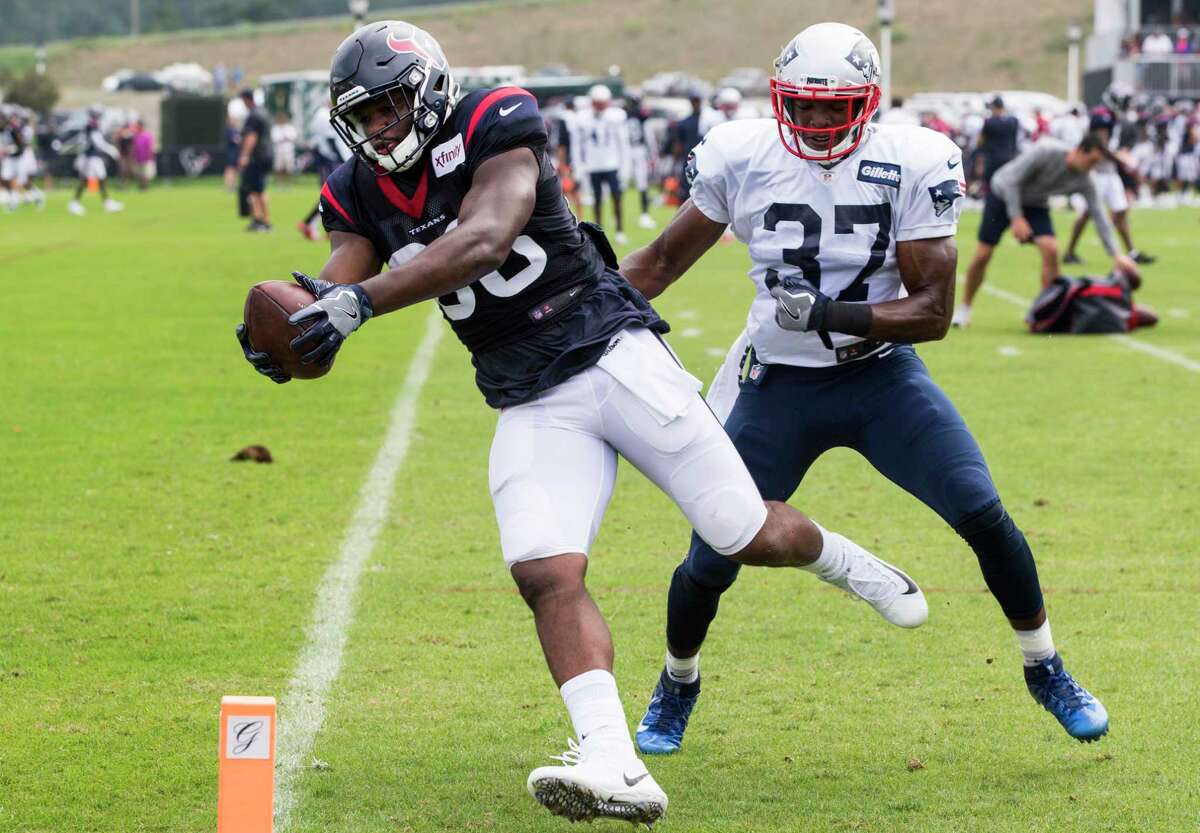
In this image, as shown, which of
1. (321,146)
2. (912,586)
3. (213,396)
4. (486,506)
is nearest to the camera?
(912,586)

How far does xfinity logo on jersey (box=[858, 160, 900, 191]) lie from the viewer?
4.36 m

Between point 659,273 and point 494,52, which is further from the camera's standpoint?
point 494,52

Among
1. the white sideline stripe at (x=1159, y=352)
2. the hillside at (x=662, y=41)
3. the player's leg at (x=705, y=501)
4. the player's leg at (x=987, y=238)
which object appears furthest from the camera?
the hillside at (x=662, y=41)

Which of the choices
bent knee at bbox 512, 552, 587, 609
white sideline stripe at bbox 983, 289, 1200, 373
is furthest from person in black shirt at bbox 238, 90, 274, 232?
bent knee at bbox 512, 552, 587, 609

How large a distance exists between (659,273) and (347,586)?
1925 mm

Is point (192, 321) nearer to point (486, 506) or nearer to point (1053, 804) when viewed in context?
point (486, 506)

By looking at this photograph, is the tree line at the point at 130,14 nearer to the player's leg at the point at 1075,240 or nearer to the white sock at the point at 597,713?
the player's leg at the point at 1075,240

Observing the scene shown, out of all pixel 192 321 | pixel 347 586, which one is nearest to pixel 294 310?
pixel 347 586

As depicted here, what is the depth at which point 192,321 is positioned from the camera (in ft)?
45.4

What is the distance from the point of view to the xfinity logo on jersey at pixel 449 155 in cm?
390

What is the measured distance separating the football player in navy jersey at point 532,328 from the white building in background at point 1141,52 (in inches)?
1787

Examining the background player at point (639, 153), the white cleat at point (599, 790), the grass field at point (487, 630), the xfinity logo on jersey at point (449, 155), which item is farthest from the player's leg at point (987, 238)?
the background player at point (639, 153)

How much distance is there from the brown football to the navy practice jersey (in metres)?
0.44

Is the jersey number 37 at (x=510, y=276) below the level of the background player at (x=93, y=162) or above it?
above
